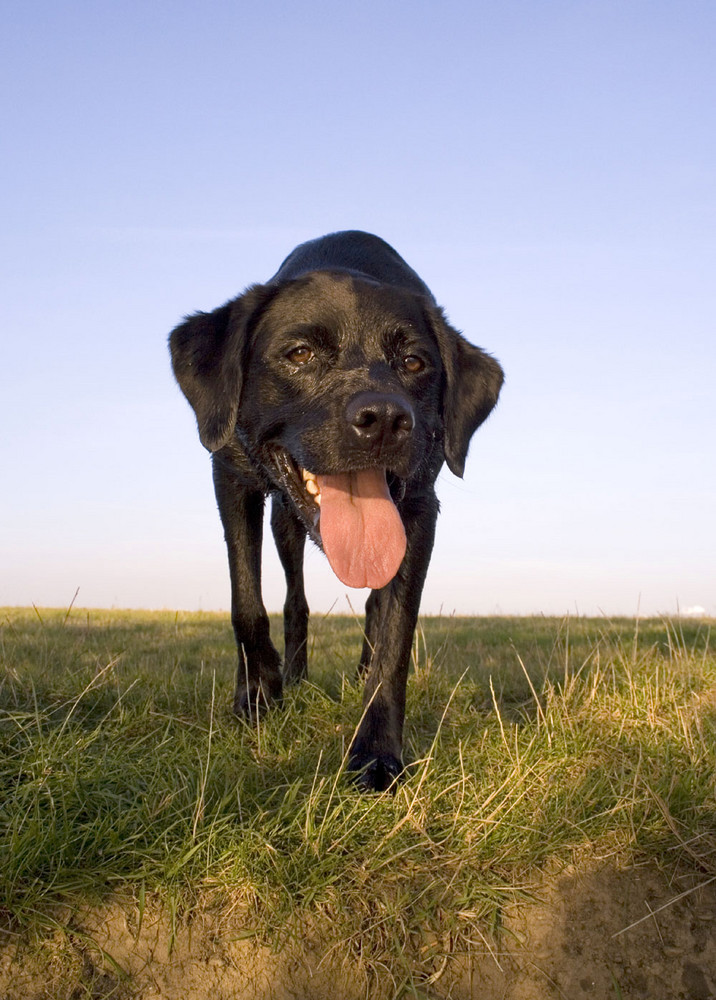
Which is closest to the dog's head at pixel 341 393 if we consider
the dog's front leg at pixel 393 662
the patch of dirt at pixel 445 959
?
the dog's front leg at pixel 393 662

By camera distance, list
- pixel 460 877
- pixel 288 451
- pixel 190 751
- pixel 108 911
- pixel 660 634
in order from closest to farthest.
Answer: pixel 108 911
pixel 460 877
pixel 190 751
pixel 288 451
pixel 660 634

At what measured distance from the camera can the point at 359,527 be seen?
12.6 ft

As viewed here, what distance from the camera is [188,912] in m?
2.89

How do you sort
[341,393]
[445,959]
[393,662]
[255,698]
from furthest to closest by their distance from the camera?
[255,698] → [393,662] → [341,393] → [445,959]

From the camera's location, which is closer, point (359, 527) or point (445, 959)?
point (445, 959)

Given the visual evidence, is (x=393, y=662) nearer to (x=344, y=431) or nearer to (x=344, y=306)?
(x=344, y=431)

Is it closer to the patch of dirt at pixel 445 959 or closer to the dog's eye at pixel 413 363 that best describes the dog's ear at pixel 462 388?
the dog's eye at pixel 413 363

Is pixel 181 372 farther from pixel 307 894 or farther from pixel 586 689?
pixel 586 689

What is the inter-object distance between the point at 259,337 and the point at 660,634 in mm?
5840

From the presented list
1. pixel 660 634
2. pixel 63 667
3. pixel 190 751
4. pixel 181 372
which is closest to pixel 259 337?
pixel 181 372

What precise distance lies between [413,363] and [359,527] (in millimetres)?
738

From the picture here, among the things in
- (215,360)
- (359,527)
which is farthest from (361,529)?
(215,360)

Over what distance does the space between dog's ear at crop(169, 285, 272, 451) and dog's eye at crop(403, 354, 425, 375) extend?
2.31 feet

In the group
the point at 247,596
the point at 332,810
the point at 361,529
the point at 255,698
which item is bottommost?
the point at 332,810
